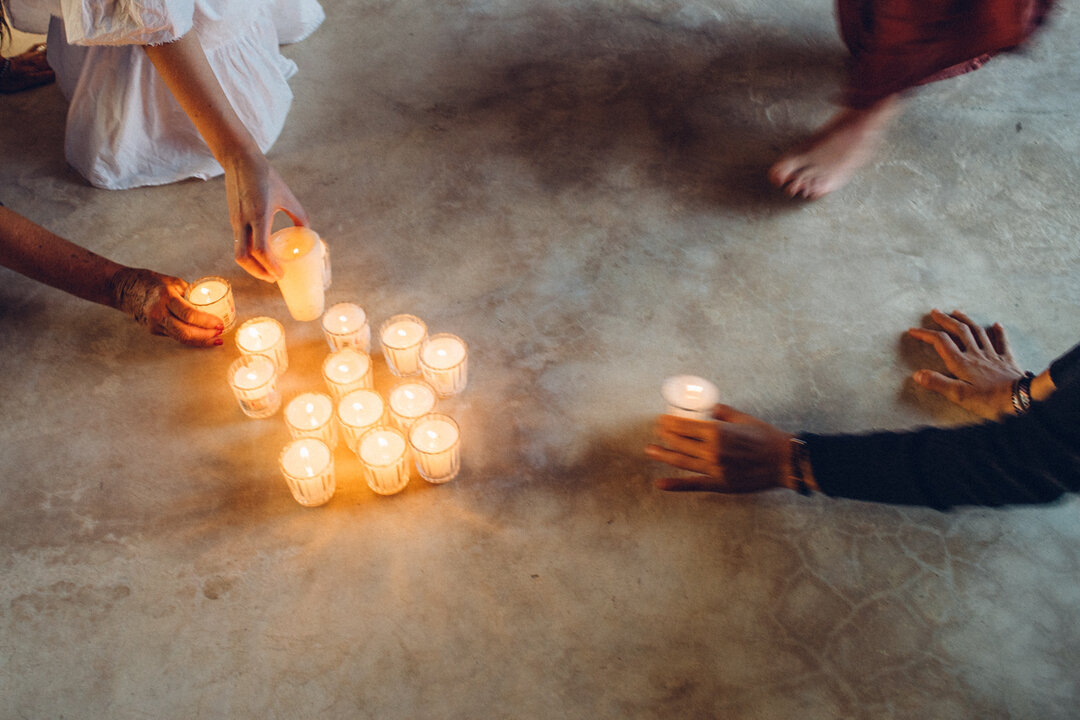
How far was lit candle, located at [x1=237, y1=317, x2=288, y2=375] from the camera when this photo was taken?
1.67 meters

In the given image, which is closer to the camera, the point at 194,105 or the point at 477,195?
the point at 194,105

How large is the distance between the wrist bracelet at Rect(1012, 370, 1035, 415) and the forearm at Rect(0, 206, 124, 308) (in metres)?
2.11

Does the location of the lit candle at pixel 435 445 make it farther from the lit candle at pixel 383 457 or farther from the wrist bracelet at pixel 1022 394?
the wrist bracelet at pixel 1022 394

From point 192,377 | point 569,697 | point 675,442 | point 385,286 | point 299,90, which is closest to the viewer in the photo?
point 569,697

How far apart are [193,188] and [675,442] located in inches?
63.9

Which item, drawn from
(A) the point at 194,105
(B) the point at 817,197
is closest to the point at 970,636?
(B) the point at 817,197

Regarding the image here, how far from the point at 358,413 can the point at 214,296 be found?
1.80ft

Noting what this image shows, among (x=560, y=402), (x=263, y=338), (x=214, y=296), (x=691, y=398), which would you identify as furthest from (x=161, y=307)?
(x=691, y=398)

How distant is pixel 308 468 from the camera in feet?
4.86

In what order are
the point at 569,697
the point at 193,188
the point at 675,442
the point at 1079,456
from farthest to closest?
the point at 193,188 < the point at 675,442 < the point at 569,697 < the point at 1079,456

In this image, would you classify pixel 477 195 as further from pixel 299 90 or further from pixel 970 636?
pixel 970 636

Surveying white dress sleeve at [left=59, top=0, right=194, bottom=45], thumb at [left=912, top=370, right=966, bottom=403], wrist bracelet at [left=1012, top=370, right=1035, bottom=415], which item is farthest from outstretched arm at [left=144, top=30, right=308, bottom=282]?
wrist bracelet at [left=1012, top=370, right=1035, bottom=415]

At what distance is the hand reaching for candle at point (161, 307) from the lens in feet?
5.72

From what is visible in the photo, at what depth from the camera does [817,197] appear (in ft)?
7.18
